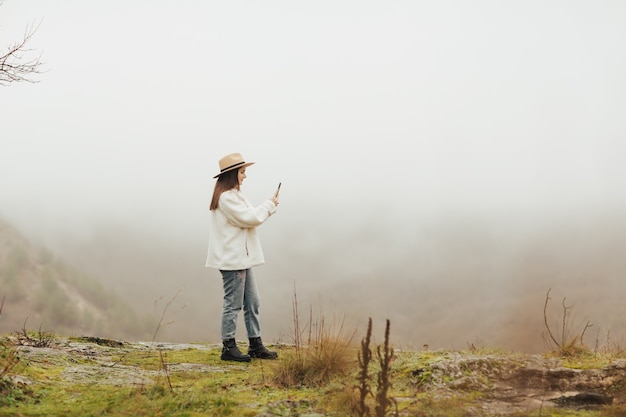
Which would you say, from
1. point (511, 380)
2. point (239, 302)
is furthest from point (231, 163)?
point (511, 380)

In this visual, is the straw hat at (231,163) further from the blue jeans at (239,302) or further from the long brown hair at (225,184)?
the blue jeans at (239,302)

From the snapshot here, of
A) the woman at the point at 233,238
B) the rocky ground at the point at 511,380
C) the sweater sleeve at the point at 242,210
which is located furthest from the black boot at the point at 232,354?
the sweater sleeve at the point at 242,210

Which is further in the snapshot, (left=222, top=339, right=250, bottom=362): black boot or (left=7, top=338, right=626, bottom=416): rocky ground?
(left=222, top=339, right=250, bottom=362): black boot

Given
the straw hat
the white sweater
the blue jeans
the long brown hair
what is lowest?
the blue jeans

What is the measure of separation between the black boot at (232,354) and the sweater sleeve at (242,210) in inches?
67.4

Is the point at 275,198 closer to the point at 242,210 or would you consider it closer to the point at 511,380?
the point at 242,210

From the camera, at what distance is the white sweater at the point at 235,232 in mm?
8297

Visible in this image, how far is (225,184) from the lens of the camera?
8.57 m

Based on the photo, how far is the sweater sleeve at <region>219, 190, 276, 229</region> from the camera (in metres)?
8.27

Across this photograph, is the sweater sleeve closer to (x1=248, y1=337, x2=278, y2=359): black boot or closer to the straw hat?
the straw hat

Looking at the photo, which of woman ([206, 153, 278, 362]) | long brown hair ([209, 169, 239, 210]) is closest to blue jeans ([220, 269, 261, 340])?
woman ([206, 153, 278, 362])

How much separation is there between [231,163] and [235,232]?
97 cm

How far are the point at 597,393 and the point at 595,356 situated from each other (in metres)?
1.42

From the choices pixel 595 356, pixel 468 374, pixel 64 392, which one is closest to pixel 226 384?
pixel 64 392
